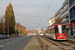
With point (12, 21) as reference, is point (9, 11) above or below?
above

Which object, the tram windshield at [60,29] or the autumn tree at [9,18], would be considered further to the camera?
the autumn tree at [9,18]

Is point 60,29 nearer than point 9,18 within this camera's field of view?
Yes

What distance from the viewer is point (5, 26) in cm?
6619

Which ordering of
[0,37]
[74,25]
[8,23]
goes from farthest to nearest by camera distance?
[8,23]
[74,25]
[0,37]

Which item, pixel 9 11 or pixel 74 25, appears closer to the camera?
pixel 74 25

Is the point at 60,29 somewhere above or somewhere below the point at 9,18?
below

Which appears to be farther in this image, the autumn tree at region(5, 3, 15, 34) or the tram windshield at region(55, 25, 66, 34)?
the autumn tree at region(5, 3, 15, 34)

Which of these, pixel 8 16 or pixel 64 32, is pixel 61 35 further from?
pixel 8 16

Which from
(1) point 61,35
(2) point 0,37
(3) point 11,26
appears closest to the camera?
(1) point 61,35

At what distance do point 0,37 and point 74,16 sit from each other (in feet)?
104

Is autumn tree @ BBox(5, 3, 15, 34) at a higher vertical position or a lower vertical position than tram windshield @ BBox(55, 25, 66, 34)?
higher

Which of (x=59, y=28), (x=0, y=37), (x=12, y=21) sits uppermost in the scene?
(x=12, y=21)

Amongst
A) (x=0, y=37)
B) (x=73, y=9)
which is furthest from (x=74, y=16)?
(x=0, y=37)

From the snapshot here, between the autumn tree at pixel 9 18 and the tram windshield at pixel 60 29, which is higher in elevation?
the autumn tree at pixel 9 18
